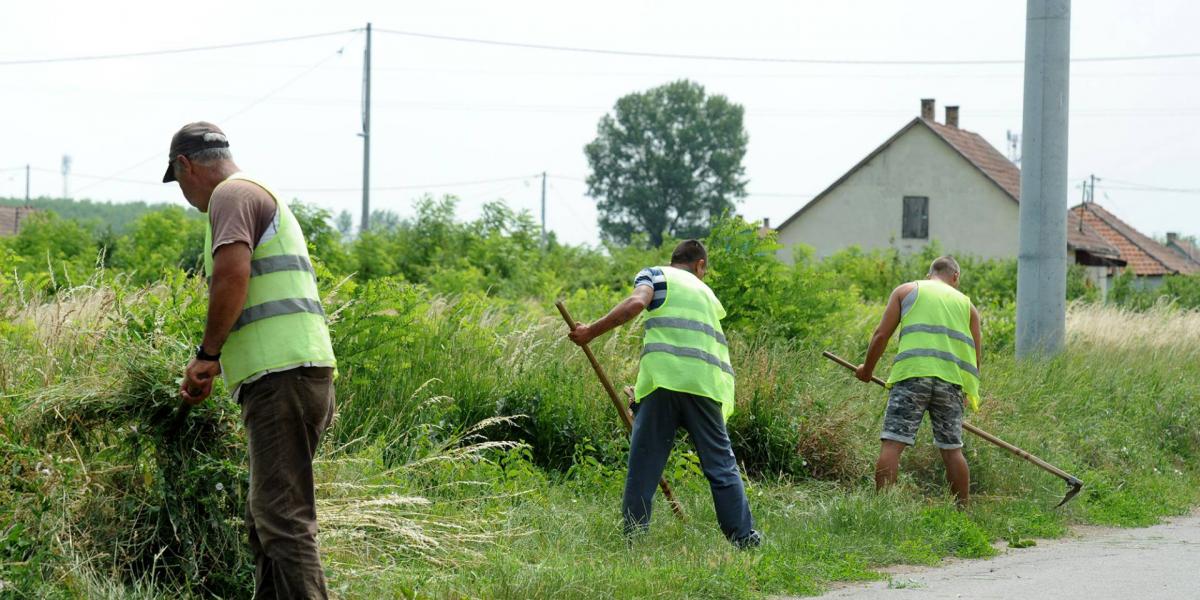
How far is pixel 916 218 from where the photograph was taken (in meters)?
47.0

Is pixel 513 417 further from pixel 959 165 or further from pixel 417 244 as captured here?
pixel 959 165

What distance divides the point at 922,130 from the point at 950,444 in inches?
1526

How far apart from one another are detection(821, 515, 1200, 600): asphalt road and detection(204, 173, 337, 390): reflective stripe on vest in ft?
10.4

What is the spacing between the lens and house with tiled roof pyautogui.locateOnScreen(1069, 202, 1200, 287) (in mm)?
49344

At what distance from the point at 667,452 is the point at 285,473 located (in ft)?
10.1

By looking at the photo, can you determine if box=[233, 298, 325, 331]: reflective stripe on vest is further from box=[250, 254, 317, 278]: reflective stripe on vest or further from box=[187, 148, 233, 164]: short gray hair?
box=[187, 148, 233, 164]: short gray hair

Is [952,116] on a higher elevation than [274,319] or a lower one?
higher

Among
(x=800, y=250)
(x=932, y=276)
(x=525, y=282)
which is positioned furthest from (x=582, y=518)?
(x=525, y=282)

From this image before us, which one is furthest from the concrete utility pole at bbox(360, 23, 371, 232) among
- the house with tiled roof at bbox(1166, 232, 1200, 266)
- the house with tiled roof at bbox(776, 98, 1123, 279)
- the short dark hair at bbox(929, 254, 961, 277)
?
the house with tiled roof at bbox(1166, 232, 1200, 266)

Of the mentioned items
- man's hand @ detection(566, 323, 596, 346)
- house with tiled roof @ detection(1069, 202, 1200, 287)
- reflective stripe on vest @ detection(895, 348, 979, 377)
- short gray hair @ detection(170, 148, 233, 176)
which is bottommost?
reflective stripe on vest @ detection(895, 348, 979, 377)

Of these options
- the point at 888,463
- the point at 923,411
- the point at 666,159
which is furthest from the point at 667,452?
the point at 666,159

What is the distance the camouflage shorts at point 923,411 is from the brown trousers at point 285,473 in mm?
5310

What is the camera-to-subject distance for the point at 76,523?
19.2ft

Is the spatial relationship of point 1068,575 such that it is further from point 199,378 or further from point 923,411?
point 199,378
